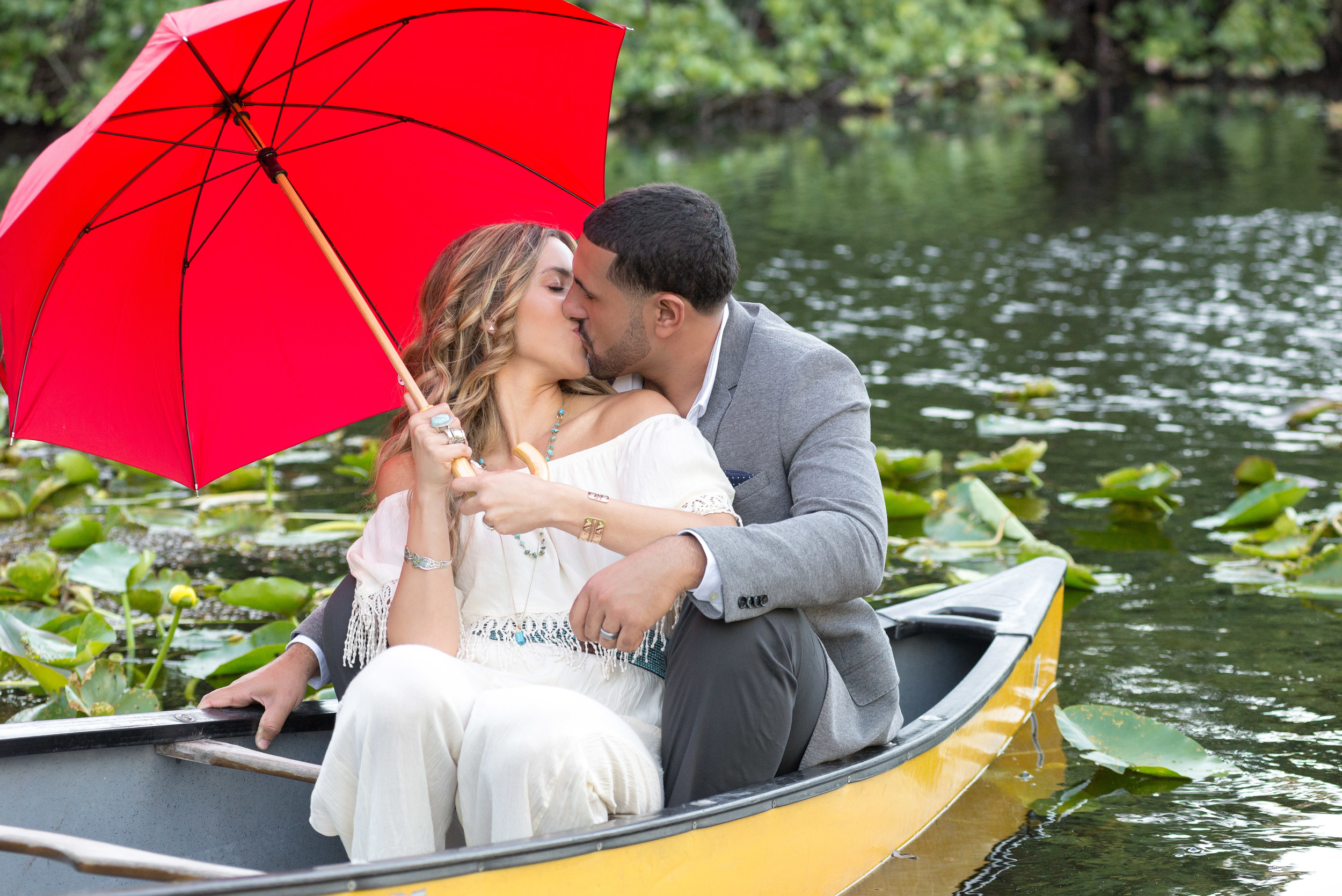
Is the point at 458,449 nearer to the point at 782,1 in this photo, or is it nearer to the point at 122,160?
the point at 122,160

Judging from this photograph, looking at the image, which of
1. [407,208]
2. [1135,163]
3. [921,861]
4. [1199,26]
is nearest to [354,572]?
[407,208]

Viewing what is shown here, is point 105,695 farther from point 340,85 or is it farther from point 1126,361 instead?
point 1126,361

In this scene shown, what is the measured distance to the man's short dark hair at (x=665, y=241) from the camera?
218cm

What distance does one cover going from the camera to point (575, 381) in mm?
2391

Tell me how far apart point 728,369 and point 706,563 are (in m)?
0.45

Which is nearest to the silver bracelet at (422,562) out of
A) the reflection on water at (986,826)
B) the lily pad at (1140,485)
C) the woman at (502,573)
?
the woman at (502,573)

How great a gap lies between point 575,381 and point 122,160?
779 mm

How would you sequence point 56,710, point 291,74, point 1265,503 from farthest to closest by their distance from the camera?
point 1265,503 < point 56,710 < point 291,74

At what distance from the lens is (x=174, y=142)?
2105 millimetres

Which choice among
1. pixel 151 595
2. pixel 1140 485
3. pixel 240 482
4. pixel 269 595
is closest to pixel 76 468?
pixel 240 482

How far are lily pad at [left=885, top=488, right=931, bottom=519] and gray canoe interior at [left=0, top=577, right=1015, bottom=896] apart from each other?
241 cm

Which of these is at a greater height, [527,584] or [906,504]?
[527,584]

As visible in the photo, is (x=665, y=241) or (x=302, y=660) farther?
(x=302, y=660)

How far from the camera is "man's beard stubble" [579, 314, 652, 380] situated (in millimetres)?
2250
